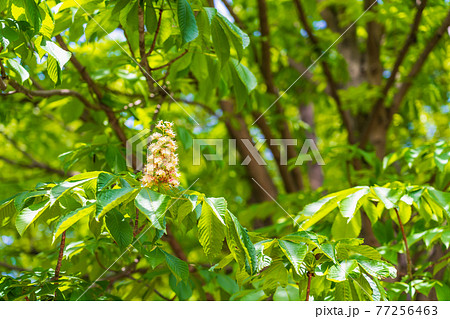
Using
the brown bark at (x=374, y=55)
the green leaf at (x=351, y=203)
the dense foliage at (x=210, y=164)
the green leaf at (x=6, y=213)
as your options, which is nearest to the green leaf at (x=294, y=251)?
the dense foliage at (x=210, y=164)

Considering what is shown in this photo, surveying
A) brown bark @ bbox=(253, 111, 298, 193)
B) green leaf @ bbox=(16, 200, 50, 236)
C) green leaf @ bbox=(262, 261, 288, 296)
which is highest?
green leaf @ bbox=(16, 200, 50, 236)

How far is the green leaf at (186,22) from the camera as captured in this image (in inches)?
51.8

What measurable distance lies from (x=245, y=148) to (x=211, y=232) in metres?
2.48

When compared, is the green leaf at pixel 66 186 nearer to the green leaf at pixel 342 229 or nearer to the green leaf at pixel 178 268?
the green leaf at pixel 178 268

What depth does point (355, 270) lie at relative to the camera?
125cm

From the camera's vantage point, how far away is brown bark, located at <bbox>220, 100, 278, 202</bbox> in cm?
336

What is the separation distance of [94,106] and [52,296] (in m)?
1.12

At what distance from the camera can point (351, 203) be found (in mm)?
1454

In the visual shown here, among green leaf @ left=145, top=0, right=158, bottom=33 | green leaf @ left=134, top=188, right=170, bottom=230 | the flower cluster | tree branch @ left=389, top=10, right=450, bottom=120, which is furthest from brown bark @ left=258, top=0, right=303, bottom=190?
green leaf @ left=134, top=188, right=170, bottom=230

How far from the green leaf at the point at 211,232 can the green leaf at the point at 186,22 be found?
524 millimetres

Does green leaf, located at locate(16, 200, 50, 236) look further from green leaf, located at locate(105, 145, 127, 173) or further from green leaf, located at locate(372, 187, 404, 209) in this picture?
green leaf, located at locate(372, 187, 404, 209)

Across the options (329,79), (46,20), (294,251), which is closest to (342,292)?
(294,251)
